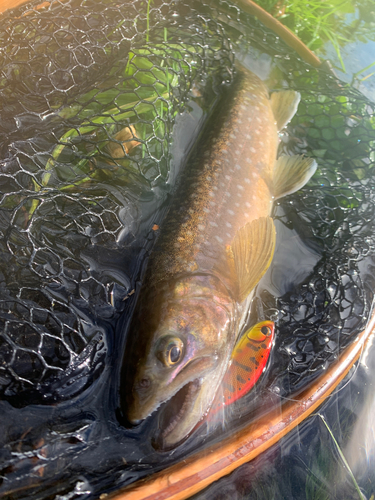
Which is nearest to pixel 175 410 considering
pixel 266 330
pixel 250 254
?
pixel 266 330

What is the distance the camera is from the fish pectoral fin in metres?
2.28

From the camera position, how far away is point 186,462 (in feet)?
5.12

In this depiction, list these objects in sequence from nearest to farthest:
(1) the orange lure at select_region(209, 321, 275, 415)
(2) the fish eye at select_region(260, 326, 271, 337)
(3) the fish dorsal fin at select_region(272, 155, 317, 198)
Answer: (1) the orange lure at select_region(209, 321, 275, 415)
(2) the fish eye at select_region(260, 326, 271, 337)
(3) the fish dorsal fin at select_region(272, 155, 317, 198)

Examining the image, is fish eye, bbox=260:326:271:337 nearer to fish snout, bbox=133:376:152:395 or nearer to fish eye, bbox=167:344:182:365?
fish eye, bbox=167:344:182:365

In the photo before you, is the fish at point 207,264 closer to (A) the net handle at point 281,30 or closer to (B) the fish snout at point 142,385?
(B) the fish snout at point 142,385

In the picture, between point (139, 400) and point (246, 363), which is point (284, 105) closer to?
point (246, 363)

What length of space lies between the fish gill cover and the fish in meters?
0.15

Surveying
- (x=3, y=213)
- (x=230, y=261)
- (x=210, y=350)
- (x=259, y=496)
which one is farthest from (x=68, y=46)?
(x=259, y=496)

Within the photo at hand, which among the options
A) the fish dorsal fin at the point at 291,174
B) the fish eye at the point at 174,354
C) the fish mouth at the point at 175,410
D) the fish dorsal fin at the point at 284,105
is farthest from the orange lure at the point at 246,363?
the fish dorsal fin at the point at 284,105

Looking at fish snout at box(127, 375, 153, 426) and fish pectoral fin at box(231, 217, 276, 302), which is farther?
fish pectoral fin at box(231, 217, 276, 302)

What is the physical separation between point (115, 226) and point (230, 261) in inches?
36.7

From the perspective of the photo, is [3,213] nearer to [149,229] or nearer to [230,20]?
[149,229]

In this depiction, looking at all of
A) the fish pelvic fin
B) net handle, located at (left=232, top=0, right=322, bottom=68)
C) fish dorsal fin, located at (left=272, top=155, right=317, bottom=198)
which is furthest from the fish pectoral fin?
net handle, located at (left=232, top=0, right=322, bottom=68)

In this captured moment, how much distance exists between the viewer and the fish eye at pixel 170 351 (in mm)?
1768
